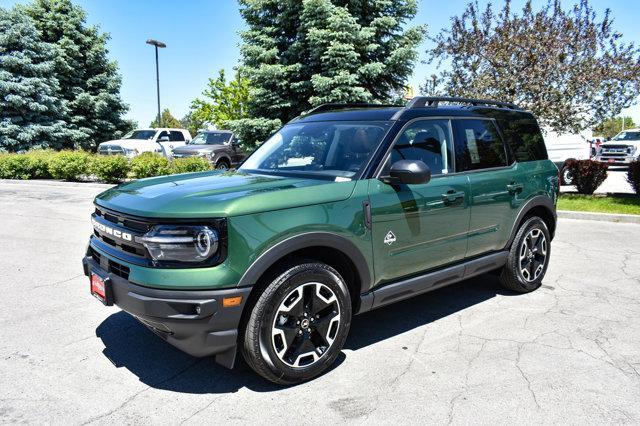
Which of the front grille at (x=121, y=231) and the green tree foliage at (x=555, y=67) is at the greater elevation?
the green tree foliage at (x=555, y=67)

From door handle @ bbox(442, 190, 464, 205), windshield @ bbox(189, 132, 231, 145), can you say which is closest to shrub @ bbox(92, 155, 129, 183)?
windshield @ bbox(189, 132, 231, 145)

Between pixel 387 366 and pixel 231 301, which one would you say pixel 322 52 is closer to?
pixel 387 366

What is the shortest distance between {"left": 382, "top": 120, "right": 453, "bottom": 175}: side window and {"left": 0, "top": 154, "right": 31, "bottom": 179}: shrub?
61.9ft

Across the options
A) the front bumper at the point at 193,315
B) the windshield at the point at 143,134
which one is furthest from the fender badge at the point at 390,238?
the windshield at the point at 143,134

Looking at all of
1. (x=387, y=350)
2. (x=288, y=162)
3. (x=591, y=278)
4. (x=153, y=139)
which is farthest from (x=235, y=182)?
(x=153, y=139)

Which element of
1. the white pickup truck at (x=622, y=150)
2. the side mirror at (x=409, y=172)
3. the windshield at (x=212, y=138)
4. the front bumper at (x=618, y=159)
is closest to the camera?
the side mirror at (x=409, y=172)

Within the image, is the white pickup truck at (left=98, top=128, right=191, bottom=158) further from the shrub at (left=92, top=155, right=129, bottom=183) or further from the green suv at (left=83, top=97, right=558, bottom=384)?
the green suv at (left=83, top=97, right=558, bottom=384)

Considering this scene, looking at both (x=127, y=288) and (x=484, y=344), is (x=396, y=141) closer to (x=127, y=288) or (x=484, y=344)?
(x=484, y=344)

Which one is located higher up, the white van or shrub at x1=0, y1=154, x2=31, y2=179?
the white van

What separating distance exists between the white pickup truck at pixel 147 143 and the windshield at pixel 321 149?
16.2 metres

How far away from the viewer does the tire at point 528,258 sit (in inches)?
196

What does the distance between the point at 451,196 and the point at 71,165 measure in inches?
638

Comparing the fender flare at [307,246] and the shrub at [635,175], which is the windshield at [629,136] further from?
the fender flare at [307,246]

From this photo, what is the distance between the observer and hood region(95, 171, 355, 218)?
9.66 feet
